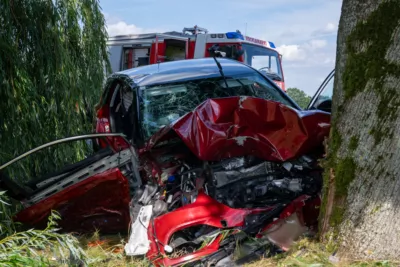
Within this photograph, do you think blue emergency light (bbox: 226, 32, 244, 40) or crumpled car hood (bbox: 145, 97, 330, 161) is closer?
crumpled car hood (bbox: 145, 97, 330, 161)

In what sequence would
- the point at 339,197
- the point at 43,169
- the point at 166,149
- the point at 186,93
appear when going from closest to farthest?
the point at 339,197
the point at 166,149
the point at 186,93
the point at 43,169

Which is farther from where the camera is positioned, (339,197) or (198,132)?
(198,132)

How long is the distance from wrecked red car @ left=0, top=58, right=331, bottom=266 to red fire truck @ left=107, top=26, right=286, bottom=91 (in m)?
8.25

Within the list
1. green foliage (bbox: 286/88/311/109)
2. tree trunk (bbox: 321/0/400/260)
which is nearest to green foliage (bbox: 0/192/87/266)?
tree trunk (bbox: 321/0/400/260)

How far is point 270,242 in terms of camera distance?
3.73m

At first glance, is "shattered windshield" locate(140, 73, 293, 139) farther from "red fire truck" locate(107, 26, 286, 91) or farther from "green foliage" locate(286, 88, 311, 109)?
"red fire truck" locate(107, 26, 286, 91)

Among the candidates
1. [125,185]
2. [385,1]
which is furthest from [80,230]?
[385,1]

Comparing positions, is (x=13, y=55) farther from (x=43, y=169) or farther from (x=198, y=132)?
(x=198, y=132)

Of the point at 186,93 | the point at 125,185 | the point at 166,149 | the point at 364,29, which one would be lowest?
the point at 125,185

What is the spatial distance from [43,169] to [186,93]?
1974mm

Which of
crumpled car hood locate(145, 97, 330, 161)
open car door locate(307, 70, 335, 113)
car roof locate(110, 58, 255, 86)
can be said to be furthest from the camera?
open car door locate(307, 70, 335, 113)

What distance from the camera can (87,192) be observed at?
422 cm

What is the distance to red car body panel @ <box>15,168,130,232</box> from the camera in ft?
13.6

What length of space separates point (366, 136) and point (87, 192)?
232 cm
